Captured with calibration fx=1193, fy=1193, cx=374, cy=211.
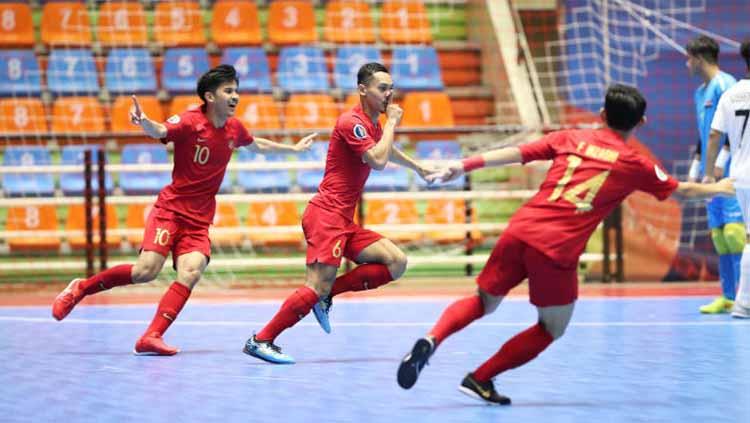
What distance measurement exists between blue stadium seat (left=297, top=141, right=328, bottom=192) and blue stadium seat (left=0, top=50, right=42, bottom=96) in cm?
318

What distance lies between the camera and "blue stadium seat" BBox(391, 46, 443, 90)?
14.0m

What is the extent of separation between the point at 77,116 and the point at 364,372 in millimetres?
8064

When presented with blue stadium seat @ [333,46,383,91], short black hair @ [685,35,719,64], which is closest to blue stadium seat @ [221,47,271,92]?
blue stadium seat @ [333,46,383,91]

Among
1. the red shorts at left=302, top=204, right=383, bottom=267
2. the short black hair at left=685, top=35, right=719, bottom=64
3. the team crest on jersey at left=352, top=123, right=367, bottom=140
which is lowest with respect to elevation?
the red shorts at left=302, top=204, right=383, bottom=267

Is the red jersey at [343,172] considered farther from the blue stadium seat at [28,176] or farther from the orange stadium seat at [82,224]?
the blue stadium seat at [28,176]

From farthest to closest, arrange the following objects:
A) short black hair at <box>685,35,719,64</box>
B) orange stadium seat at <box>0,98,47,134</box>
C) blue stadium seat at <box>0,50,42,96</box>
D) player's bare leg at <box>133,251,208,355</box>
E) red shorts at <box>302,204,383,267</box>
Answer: blue stadium seat at <box>0,50,42,96</box>, orange stadium seat at <box>0,98,47,134</box>, short black hair at <box>685,35,719,64</box>, player's bare leg at <box>133,251,208,355</box>, red shorts at <box>302,204,383,267</box>

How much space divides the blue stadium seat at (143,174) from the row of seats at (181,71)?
102 cm

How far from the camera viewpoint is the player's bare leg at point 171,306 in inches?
271

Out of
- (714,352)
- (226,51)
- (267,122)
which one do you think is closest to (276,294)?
(267,122)

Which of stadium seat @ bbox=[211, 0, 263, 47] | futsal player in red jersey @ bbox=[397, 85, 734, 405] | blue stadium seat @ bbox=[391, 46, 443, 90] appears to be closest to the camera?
futsal player in red jersey @ bbox=[397, 85, 734, 405]

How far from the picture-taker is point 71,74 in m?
13.7

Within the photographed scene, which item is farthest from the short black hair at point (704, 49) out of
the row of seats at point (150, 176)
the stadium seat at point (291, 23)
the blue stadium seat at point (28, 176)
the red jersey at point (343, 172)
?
the blue stadium seat at point (28, 176)

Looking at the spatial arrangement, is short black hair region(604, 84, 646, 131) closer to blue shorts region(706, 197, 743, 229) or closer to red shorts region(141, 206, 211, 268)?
red shorts region(141, 206, 211, 268)

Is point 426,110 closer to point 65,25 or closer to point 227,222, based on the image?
point 227,222
